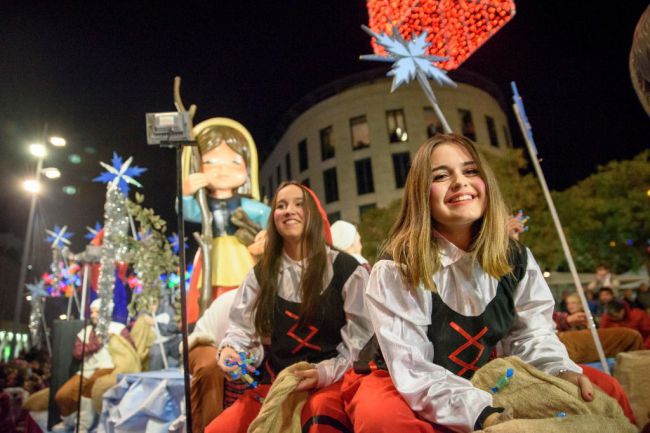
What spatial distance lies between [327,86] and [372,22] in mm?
19887

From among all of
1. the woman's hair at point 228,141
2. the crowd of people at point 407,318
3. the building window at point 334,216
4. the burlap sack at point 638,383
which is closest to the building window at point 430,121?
the building window at point 334,216

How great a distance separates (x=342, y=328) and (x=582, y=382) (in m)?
1.07

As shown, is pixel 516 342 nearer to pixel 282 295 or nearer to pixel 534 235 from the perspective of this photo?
pixel 282 295

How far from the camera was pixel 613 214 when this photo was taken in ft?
55.2

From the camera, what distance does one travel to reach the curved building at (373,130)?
24.6 metres

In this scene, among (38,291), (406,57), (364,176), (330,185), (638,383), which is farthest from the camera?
(330,185)

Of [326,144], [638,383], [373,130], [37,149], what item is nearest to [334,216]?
[326,144]

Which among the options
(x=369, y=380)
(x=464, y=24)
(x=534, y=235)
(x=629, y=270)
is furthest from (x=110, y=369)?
(x=629, y=270)

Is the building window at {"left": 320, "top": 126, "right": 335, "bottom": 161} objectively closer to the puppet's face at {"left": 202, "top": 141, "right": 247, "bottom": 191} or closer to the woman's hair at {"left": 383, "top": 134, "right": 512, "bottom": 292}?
the puppet's face at {"left": 202, "top": 141, "right": 247, "bottom": 191}

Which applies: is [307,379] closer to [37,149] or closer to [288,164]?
[37,149]

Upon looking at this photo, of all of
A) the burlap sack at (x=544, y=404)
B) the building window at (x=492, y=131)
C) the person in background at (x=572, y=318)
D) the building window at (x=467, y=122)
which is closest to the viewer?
the burlap sack at (x=544, y=404)

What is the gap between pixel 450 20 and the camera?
581 cm

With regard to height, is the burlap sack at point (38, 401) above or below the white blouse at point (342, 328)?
below

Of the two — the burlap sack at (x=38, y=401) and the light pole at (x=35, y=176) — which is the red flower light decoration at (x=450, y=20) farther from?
the burlap sack at (x=38, y=401)
